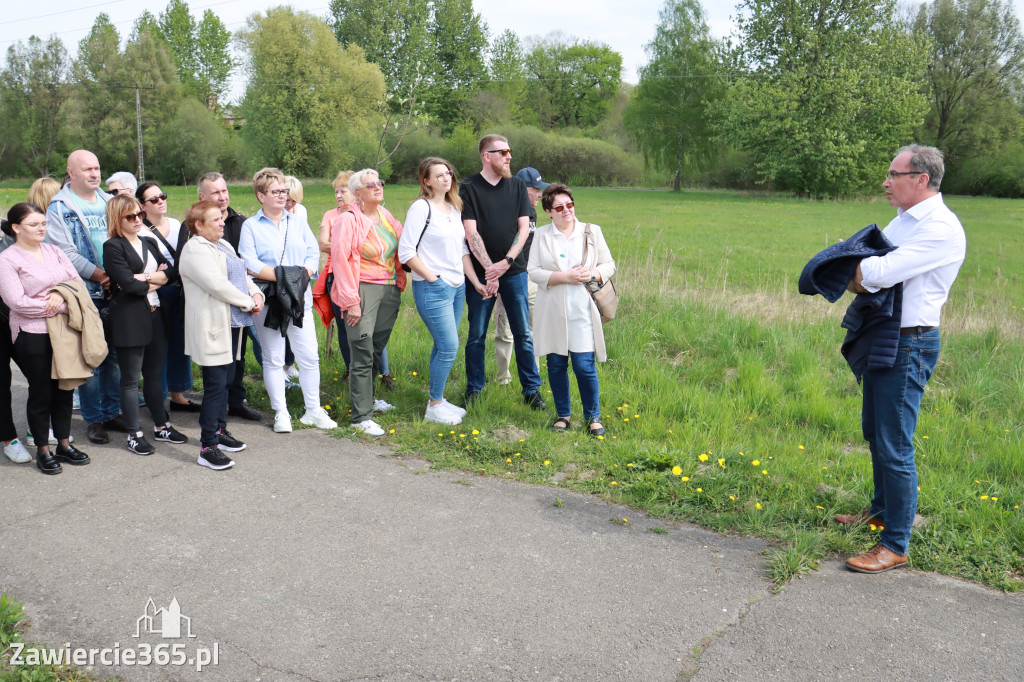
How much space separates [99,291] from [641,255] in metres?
12.6

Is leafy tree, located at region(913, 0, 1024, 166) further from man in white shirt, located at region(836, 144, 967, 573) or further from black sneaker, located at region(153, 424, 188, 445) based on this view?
black sneaker, located at region(153, 424, 188, 445)

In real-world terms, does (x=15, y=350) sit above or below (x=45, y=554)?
above

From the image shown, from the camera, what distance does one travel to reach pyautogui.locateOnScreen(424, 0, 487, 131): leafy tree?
78.2 meters

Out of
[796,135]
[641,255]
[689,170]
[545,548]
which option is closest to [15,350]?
[545,548]

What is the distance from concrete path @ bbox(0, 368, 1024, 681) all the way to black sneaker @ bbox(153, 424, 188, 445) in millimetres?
829

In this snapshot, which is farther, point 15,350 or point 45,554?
point 15,350

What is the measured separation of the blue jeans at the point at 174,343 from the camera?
6438mm

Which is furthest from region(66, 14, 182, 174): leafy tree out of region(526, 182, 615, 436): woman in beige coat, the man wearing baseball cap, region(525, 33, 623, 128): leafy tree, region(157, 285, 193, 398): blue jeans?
region(526, 182, 615, 436): woman in beige coat

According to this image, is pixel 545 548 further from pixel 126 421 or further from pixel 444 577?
pixel 126 421

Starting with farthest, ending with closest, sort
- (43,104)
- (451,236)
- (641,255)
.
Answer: (43,104) → (641,255) → (451,236)

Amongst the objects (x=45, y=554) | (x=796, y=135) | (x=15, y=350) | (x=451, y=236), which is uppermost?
(x=796, y=135)

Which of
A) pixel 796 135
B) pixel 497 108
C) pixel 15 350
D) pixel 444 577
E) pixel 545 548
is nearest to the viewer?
pixel 444 577

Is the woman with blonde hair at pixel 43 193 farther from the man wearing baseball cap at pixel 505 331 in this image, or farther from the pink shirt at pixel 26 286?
the man wearing baseball cap at pixel 505 331

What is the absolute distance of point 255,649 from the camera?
135 inches
